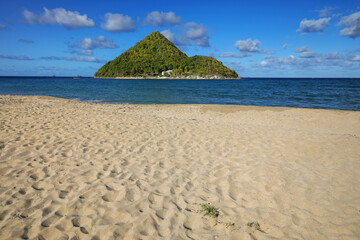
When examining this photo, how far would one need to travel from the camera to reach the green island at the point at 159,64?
149625 millimetres

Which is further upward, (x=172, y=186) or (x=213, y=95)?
(x=213, y=95)

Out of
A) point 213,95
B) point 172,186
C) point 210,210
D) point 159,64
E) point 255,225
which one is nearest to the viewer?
point 255,225

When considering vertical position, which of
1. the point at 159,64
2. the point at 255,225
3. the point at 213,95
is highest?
the point at 159,64

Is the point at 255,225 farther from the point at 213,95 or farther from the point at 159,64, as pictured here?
the point at 159,64

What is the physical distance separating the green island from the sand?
466ft

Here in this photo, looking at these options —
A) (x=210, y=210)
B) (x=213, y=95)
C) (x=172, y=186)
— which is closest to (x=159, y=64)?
(x=213, y=95)

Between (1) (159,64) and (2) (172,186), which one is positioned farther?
(1) (159,64)

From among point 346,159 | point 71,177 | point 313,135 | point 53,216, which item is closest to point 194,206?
point 53,216

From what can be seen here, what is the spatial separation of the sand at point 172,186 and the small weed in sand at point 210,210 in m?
0.06

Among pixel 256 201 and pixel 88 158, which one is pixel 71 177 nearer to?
pixel 88 158

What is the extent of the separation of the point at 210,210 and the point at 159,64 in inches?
6344

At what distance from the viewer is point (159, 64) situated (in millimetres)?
157375

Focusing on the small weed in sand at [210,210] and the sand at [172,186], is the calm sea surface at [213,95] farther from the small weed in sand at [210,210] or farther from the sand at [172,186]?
the small weed in sand at [210,210]

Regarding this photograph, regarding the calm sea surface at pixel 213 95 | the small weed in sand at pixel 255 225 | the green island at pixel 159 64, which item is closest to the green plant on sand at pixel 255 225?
the small weed in sand at pixel 255 225
